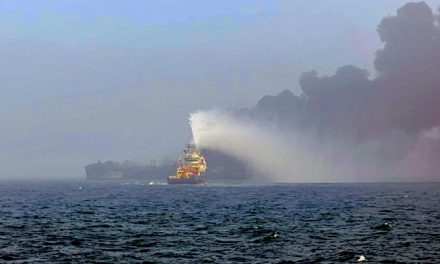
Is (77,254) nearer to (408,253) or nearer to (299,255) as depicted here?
(299,255)

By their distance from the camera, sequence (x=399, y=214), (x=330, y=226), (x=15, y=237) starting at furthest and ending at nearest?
(x=399, y=214) < (x=330, y=226) < (x=15, y=237)

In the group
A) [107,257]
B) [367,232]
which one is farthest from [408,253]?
[107,257]

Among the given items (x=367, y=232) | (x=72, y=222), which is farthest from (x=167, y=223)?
(x=367, y=232)

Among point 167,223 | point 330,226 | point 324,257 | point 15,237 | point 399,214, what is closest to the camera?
point 324,257

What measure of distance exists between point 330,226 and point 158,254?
93.7 ft

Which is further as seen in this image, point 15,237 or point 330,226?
point 330,226

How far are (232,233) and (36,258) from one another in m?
23.4

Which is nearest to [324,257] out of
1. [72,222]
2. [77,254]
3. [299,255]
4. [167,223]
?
[299,255]

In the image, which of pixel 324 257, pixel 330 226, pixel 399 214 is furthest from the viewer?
pixel 399 214

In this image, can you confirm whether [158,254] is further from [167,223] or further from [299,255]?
[167,223]

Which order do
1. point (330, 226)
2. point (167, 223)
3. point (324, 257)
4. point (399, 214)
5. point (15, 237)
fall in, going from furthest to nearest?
1. point (399, 214)
2. point (167, 223)
3. point (330, 226)
4. point (15, 237)
5. point (324, 257)

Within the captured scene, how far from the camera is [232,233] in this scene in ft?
204

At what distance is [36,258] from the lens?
150 ft

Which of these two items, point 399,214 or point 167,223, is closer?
point 167,223
